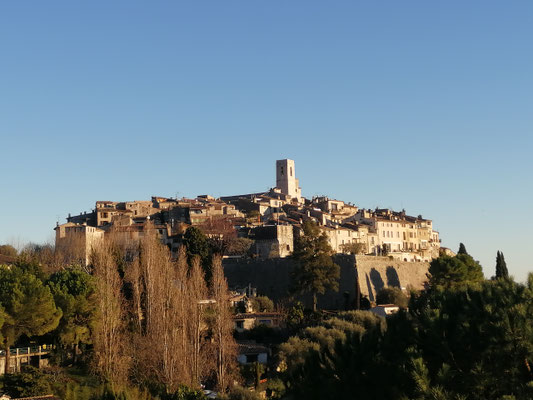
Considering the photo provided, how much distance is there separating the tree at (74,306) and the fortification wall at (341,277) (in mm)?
19607

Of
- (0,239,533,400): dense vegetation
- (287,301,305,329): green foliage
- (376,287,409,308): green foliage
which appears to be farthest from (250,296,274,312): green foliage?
(376,287,409,308): green foliage

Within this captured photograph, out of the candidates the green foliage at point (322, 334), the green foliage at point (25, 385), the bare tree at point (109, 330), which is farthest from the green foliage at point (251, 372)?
the green foliage at point (25, 385)

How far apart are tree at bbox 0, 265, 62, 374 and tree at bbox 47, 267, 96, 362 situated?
125 cm

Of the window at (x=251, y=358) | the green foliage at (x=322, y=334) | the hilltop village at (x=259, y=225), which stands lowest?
the window at (x=251, y=358)

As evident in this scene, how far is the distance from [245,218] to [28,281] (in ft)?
135

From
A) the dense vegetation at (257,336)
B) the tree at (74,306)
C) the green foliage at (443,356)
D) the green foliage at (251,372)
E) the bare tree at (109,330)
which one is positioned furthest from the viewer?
the green foliage at (251,372)

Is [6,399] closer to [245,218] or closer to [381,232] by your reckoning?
[245,218]

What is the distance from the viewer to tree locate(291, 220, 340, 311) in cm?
4919

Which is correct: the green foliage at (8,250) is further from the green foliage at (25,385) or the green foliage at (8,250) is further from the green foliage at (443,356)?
the green foliage at (443,356)

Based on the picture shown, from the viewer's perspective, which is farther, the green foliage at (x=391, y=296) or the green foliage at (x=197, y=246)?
the green foliage at (x=391, y=296)

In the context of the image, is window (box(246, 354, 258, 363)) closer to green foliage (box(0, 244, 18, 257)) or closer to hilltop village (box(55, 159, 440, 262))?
hilltop village (box(55, 159, 440, 262))

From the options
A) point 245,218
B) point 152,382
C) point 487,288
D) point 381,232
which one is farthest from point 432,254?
point 487,288

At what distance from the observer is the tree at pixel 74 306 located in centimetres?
3350

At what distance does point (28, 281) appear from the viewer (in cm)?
3219
